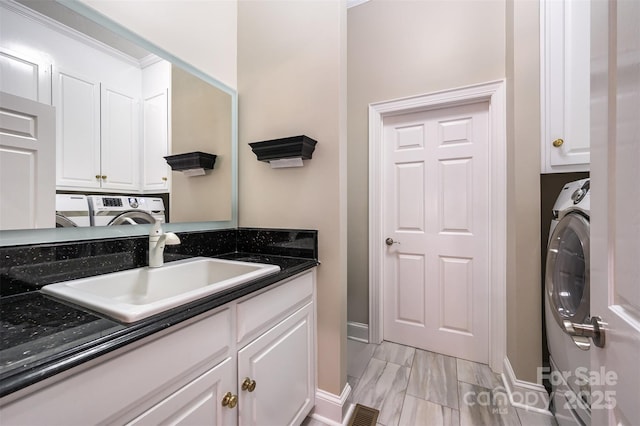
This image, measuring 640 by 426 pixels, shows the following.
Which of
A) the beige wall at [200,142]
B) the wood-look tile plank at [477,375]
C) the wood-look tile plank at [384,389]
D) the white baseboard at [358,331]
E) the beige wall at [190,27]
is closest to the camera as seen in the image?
the beige wall at [190,27]

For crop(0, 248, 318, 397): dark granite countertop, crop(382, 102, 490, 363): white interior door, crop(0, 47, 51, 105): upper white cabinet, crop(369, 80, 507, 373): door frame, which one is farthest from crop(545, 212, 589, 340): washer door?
crop(0, 47, 51, 105): upper white cabinet

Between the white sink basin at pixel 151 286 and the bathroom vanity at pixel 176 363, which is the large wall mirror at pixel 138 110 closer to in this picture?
the white sink basin at pixel 151 286

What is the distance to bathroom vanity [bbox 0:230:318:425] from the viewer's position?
0.48 m

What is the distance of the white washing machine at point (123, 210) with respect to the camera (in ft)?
3.50

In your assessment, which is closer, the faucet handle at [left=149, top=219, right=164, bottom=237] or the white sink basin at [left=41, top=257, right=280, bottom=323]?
the white sink basin at [left=41, top=257, right=280, bottom=323]

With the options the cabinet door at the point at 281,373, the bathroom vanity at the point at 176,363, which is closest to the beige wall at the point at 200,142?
the bathroom vanity at the point at 176,363

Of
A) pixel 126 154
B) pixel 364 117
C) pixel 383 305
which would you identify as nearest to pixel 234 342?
pixel 126 154

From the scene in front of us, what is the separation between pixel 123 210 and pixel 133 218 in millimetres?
56

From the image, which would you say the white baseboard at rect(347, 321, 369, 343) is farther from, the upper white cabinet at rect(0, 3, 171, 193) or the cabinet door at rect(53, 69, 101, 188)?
the cabinet door at rect(53, 69, 101, 188)

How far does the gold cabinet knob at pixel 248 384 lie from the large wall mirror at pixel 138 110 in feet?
2.72

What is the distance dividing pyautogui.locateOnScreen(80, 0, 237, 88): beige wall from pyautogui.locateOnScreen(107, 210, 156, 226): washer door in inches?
33.9

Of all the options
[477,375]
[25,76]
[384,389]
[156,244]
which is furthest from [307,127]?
[477,375]

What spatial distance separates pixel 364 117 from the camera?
7.38ft

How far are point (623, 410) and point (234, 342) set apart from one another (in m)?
0.97
